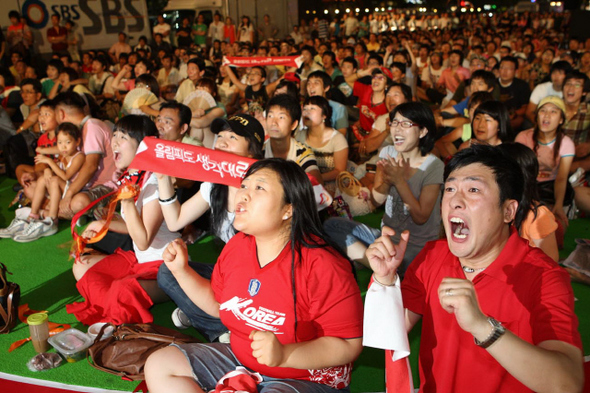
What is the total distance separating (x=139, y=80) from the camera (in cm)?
657

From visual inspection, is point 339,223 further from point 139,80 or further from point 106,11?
point 106,11

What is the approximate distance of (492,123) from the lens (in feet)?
13.1

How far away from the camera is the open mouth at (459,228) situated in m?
1.71

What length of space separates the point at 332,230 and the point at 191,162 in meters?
1.02

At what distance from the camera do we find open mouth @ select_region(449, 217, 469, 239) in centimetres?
171

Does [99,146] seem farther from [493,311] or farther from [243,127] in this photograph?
[493,311]

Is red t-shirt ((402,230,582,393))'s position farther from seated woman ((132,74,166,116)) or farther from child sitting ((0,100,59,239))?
seated woman ((132,74,166,116))

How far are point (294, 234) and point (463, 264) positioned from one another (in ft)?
2.07

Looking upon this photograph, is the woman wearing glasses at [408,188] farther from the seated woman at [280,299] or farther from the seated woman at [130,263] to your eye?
the seated woman at [280,299]

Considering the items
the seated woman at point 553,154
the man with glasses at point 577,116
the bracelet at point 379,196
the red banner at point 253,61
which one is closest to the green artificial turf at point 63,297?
the seated woman at point 553,154

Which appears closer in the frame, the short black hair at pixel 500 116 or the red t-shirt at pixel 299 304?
the red t-shirt at pixel 299 304

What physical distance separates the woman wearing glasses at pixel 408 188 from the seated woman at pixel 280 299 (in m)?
1.20

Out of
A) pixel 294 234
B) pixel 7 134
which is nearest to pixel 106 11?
pixel 7 134

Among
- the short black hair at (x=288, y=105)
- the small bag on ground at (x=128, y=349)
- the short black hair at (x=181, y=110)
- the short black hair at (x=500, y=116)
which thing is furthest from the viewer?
the short black hair at (x=181, y=110)
